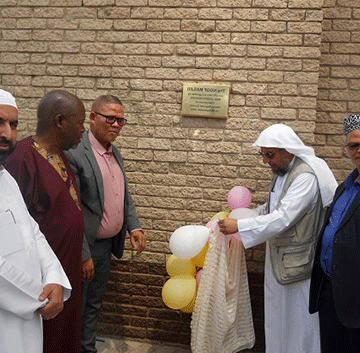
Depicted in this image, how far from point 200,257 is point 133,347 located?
1.23m

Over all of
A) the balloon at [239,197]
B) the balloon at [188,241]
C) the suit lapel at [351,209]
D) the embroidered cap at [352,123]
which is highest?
the embroidered cap at [352,123]

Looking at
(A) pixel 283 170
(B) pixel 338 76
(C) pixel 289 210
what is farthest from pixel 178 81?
(C) pixel 289 210

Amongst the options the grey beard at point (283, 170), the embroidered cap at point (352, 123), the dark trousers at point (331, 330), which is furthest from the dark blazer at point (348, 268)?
the grey beard at point (283, 170)

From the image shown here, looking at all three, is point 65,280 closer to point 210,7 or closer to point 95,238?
point 95,238

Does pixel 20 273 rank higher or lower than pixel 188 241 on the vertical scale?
higher

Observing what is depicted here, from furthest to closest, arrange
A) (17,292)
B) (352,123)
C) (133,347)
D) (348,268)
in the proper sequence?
(133,347), (352,123), (348,268), (17,292)

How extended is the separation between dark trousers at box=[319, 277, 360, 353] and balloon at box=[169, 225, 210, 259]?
3.21 feet

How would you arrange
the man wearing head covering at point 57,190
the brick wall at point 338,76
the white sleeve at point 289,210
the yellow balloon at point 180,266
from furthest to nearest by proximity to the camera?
the brick wall at point 338,76
the yellow balloon at point 180,266
the white sleeve at point 289,210
the man wearing head covering at point 57,190

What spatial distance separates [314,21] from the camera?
12.9 ft

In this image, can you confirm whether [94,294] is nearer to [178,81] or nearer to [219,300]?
[219,300]

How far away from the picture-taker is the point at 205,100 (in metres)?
4.10

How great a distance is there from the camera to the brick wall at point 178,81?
13.1 feet

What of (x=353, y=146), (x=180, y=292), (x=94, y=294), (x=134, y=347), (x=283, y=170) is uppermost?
(x=353, y=146)

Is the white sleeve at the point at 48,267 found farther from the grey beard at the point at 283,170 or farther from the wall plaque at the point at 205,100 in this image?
the wall plaque at the point at 205,100
